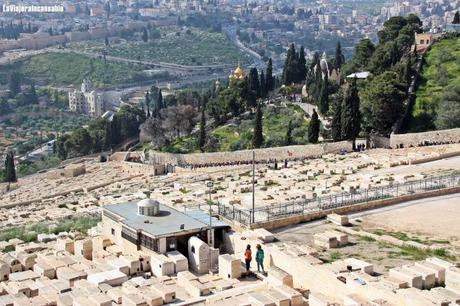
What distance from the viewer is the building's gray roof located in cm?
1469

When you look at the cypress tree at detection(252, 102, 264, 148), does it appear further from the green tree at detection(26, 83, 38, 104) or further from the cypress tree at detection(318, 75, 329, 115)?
the green tree at detection(26, 83, 38, 104)

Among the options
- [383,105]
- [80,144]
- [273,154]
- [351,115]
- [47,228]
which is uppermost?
[383,105]

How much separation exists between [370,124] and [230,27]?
134 meters

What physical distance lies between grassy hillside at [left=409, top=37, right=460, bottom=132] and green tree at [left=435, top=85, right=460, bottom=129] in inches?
40.3

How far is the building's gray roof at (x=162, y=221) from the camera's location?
1469cm

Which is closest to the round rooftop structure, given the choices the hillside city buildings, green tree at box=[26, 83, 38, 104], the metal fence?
the metal fence

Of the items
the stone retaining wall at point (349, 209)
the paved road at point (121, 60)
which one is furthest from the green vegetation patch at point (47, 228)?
the paved road at point (121, 60)

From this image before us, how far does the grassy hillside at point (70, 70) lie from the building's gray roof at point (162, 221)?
82778 mm

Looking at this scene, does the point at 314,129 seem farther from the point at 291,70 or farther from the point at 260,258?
the point at 260,258

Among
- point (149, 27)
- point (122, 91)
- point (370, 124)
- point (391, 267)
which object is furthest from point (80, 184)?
point (149, 27)

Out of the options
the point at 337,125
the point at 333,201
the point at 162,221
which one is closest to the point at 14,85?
the point at 337,125

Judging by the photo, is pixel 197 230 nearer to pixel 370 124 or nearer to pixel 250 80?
pixel 370 124

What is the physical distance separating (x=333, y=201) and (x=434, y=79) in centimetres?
2298

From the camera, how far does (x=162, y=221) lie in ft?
50.5
